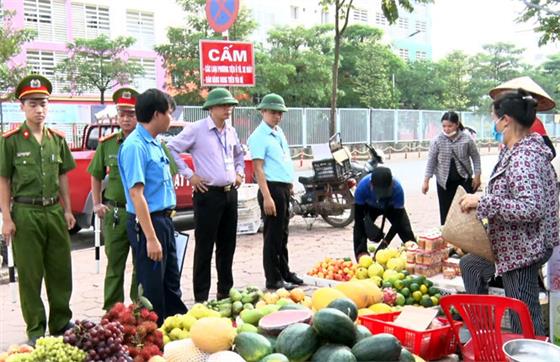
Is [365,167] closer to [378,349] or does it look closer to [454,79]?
[378,349]

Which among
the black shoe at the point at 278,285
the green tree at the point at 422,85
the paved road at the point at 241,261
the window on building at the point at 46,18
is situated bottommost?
the paved road at the point at 241,261

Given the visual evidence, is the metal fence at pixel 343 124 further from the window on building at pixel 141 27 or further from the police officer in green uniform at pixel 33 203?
the police officer in green uniform at pixel 33 203

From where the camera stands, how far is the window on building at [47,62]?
2636 centimetres

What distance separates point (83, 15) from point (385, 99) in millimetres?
16096

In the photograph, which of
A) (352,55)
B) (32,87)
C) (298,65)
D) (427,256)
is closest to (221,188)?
(32,87)

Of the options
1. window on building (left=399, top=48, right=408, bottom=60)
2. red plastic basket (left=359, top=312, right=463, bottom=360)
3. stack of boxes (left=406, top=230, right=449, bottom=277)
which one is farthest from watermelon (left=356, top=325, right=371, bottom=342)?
window on building (left=399, top=48, right=408, bottom=60)

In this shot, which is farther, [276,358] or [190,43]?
[190,43]

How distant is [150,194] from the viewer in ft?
12.8

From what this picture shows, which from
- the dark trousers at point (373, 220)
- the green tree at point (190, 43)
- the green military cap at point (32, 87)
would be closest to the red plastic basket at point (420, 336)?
the dark trousers at point (373, 220)

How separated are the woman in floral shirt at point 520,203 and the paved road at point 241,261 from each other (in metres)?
3.07

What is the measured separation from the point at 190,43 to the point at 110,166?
20640 mm

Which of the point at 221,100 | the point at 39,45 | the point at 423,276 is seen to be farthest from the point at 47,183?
the point at 39,45

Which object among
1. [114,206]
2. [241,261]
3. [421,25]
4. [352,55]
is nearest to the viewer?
[114,206]

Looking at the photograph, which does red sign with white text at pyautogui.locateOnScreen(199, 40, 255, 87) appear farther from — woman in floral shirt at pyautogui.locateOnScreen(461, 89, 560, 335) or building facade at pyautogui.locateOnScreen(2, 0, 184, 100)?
building facade at pyautogui.locateOnScreen(2, 0, 184, 100)
